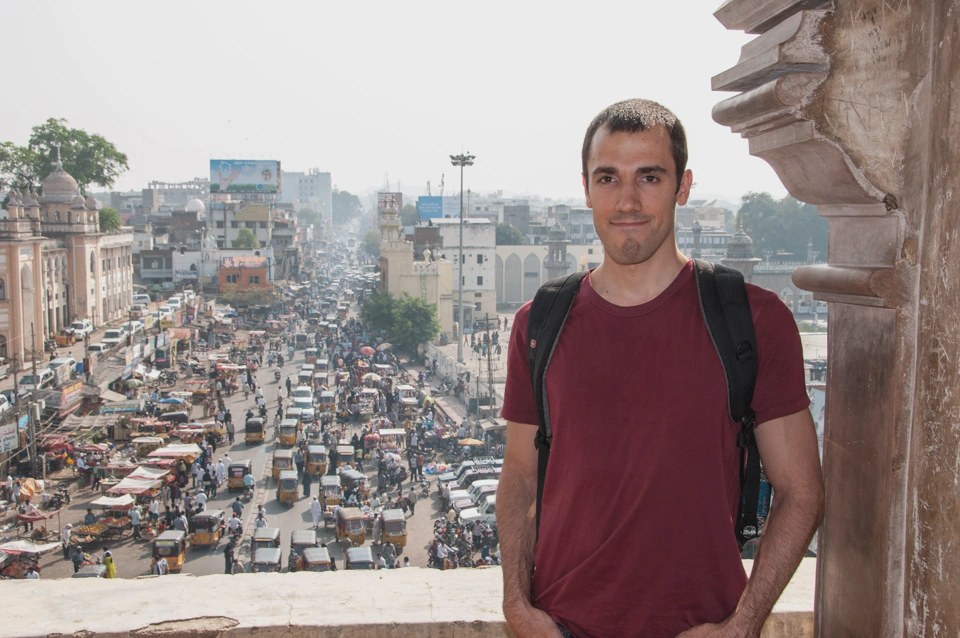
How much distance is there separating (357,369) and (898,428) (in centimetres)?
2553

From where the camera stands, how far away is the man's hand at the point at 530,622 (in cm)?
164

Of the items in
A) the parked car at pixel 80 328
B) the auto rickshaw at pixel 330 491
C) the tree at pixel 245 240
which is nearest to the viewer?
the auto rickshaw at pixel 330 491

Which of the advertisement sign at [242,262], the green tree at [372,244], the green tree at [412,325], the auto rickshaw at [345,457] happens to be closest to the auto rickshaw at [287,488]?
the auto rickshaw at [345,457]

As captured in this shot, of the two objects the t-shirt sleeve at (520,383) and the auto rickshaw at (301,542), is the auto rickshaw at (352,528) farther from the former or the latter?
the t-shirt sleeve at (520,383)

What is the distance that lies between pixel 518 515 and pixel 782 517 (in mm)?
543

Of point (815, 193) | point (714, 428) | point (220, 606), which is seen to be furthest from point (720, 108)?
point (220, 606)

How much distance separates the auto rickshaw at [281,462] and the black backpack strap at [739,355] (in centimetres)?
1534

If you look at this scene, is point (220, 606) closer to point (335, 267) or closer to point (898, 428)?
point (898, 428)

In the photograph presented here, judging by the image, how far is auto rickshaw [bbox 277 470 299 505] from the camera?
1501 centimetres

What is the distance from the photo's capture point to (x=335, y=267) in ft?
295

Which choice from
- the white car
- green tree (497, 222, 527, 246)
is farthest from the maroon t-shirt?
green tree (497, 222, 527, 246)

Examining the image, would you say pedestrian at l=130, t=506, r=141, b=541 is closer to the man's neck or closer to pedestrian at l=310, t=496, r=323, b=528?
pedestrian at l=310, t=496, r=323, b=528

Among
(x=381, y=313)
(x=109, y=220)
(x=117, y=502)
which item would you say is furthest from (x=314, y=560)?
(x=109, y=220)

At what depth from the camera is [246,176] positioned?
63688 mm
